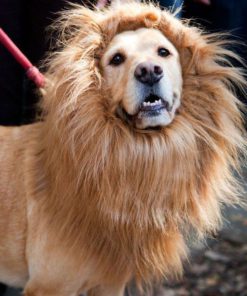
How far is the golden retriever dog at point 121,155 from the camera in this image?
1758 mm

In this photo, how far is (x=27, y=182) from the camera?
1971 millimetres

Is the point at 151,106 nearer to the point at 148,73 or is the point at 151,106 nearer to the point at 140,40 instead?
the point at 148,73

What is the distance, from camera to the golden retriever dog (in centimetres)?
176

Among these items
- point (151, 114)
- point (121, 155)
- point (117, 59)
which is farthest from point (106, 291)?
point (117, 59)

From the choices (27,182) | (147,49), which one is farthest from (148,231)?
(147,49)

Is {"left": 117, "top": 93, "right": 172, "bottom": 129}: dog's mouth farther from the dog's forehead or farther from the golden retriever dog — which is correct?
the dog's forehead

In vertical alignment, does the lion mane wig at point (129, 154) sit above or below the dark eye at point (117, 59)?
below

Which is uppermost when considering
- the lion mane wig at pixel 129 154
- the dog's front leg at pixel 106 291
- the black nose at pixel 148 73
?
the black nose at pixel 148 73

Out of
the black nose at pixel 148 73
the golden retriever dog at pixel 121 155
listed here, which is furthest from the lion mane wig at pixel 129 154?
the black nose at pixel 148 73

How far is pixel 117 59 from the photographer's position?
71.2 inches

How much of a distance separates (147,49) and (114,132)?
279 millimetres

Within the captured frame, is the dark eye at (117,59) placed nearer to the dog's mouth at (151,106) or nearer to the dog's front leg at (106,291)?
the dog's mouth at (151,106)

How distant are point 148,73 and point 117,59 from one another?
16 centimetres

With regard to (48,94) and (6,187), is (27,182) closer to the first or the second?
(6,187)
